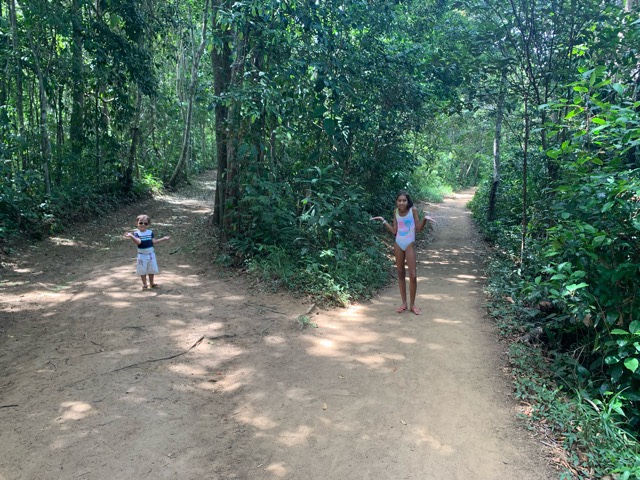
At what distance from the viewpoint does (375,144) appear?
11.3 meters

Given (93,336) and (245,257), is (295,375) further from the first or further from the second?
(245,257)

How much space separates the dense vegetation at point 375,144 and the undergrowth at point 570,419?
18mm

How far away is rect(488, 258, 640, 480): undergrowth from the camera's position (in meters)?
3.21

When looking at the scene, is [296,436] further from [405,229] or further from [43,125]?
[43,125]

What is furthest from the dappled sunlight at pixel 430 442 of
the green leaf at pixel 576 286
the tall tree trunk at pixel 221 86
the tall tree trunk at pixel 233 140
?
the tall tree trunk at pixel 221 86


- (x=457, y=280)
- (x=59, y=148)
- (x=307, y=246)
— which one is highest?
(x=59, y=148)

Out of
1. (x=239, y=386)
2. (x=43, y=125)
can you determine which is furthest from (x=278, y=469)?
(x=43, y=125)

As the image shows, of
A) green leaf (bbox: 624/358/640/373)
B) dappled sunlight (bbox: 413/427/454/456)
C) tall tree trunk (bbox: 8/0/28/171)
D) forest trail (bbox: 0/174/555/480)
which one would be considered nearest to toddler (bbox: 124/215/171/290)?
forest trail (bbox: 0/174/555/480)

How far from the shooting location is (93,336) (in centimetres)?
484

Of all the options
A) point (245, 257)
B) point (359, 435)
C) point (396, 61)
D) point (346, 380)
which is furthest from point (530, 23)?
point (359, 435)

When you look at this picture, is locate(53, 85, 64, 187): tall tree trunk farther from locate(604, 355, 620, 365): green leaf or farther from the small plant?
locate(604, 355, 620, 365): green leaf

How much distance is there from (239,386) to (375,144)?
334 inches

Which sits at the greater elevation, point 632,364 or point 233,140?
point 233,140

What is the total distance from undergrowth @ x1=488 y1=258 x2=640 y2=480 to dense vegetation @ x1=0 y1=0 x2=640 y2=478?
0.02 metres
